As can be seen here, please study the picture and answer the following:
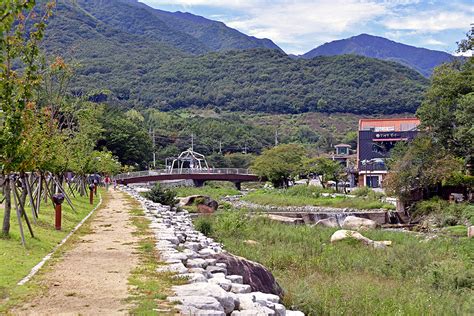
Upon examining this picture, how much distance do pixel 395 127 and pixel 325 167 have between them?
23.7 metres

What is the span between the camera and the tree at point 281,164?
6788 cm

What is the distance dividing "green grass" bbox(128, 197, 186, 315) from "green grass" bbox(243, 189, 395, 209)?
1395 inches

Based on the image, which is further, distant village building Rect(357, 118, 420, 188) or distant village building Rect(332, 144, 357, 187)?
distant village building Rect(332, 144, 357, 187)

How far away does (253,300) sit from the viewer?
8758 mm

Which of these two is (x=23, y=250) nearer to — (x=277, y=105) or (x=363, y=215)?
(x=363, y=215)

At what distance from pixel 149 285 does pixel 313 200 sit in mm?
43849

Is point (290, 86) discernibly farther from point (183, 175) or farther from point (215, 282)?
point (215, 282)

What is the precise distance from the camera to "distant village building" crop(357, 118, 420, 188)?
74.4m

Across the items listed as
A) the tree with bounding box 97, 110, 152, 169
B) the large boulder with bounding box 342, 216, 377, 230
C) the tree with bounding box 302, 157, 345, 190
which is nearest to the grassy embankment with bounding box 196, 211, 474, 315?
the large boulder with bounding box 342, 216, 377, 230

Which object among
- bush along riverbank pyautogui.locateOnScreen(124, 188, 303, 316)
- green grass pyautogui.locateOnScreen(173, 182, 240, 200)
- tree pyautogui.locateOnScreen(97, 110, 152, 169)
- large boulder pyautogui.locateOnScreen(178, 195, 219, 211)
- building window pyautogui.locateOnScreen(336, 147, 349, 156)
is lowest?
green grass pyautogui.locateOnScreen(173, 182, 240, 200)

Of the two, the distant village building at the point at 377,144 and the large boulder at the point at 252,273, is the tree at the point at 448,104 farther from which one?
the distant village building at the point at 377,144


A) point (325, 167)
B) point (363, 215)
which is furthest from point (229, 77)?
point (363, 215)

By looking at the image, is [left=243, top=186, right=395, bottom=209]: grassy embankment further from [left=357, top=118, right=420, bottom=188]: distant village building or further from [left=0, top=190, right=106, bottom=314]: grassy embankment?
[left=0, top=190, right=106, bottom=314]: grassy embankment

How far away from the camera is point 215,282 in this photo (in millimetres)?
9508
